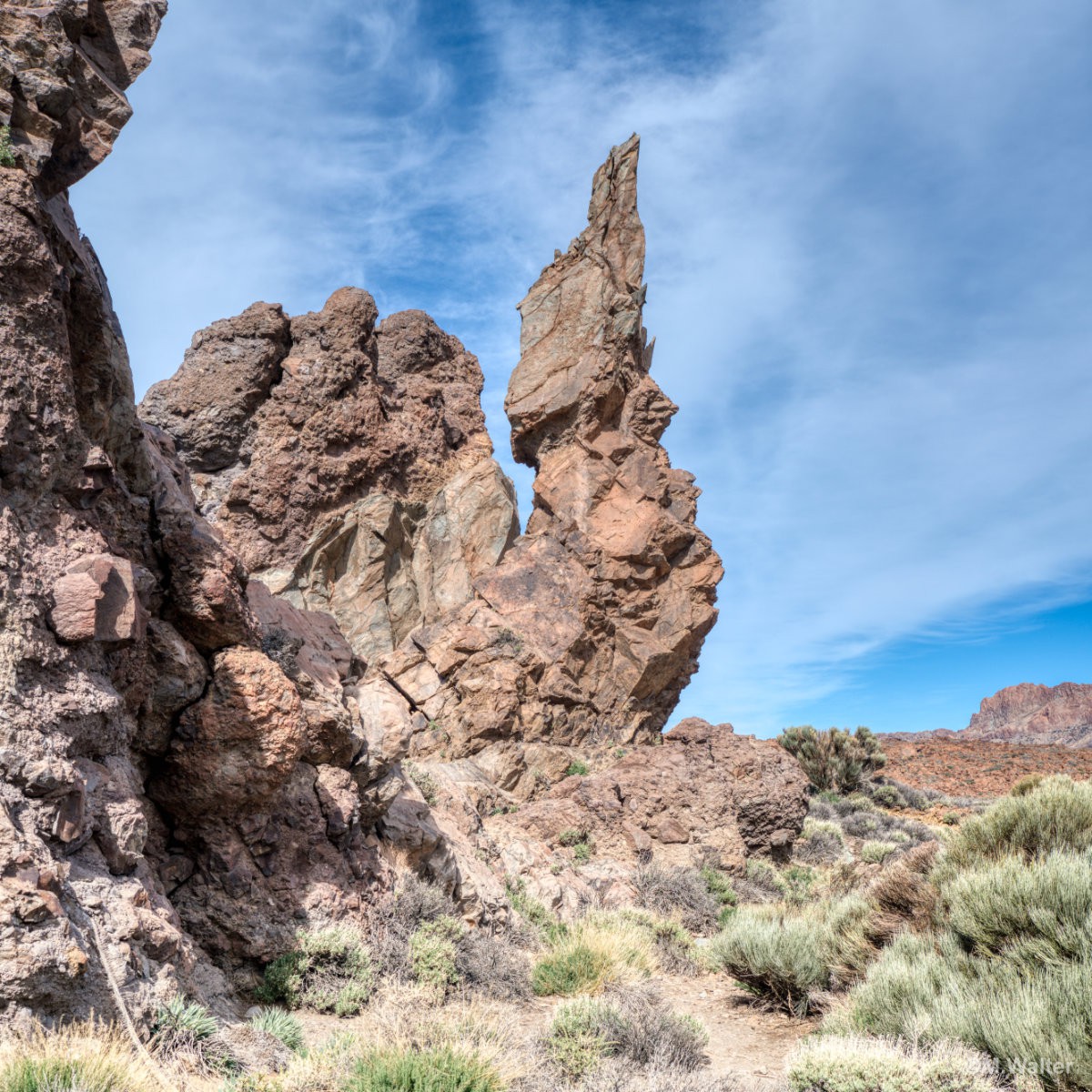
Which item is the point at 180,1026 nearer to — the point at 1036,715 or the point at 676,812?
the point at 676,812

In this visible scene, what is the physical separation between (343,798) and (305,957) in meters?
1.41

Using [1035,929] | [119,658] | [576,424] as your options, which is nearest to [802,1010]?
[1035,929]

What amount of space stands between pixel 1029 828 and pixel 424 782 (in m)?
7.27

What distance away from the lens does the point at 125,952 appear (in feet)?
13.4

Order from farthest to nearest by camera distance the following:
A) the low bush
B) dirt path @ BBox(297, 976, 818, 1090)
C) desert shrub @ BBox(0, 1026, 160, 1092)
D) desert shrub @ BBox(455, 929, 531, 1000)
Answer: the low bush < desert shrub @ BBox(455, 929, 531, 1000) < dirt path @ BBox(297, 976, 818, 1090) < desert shrub @ BBox(0, 1026, 160, 1092)

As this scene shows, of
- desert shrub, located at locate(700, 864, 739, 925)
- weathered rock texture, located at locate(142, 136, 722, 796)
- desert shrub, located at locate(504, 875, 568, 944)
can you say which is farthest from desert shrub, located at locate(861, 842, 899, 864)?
desert shrub, located at locate(504, 875, 568, 944)

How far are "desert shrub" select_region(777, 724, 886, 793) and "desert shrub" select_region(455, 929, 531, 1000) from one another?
16.0m

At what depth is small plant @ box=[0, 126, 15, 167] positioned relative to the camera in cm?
467

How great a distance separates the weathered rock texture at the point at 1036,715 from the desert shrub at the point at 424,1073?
72.6 metres

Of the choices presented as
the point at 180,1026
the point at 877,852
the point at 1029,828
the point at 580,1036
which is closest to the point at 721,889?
the point at 877,852

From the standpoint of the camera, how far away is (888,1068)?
13.2 ft

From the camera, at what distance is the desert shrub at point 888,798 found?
20859 mm

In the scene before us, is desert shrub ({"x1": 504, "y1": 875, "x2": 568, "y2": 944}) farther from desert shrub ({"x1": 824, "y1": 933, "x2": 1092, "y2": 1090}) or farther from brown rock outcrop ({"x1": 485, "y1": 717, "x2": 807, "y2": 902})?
desert shrub ({"x1": 824, "y1": 933, "x2": 1092, "y2": 1090})

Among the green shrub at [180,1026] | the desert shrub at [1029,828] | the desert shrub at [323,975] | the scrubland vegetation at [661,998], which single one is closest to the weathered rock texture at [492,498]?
the scrubland vegetation at [661,998]
